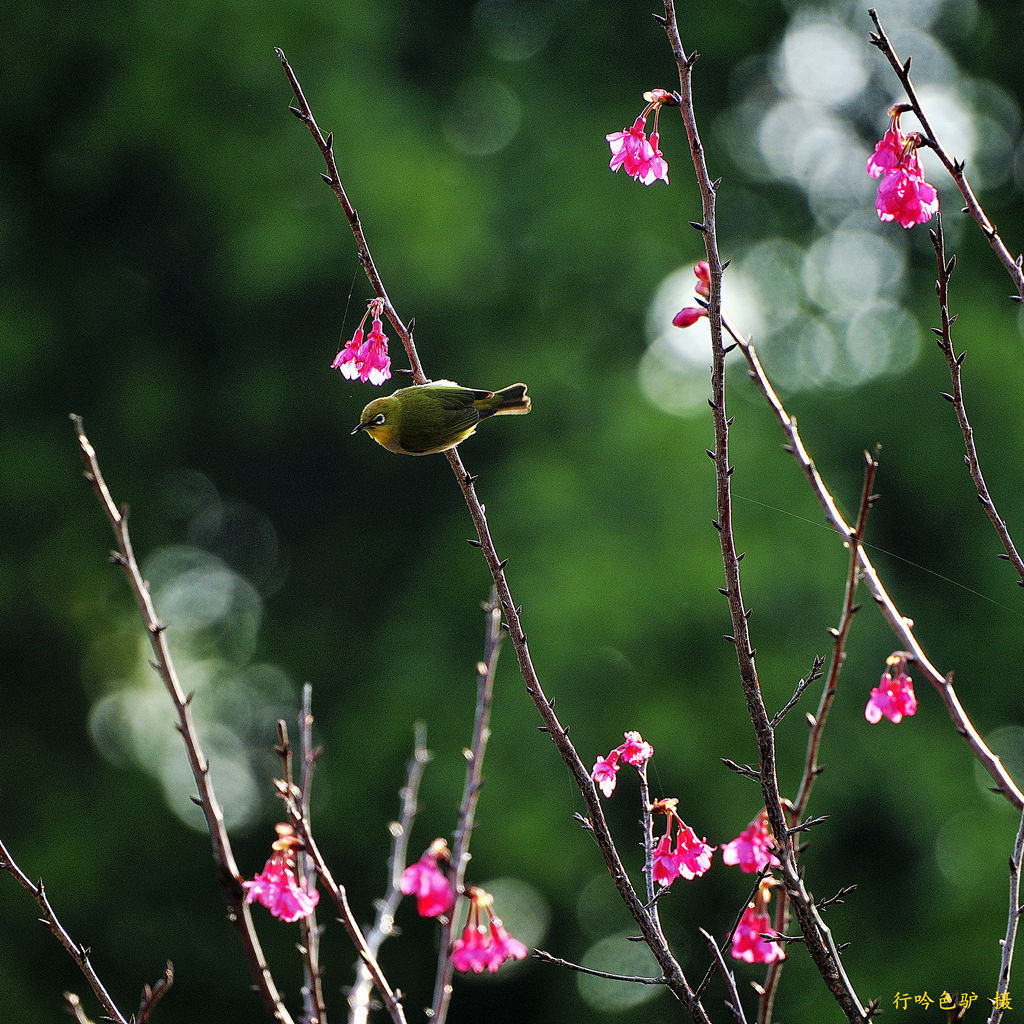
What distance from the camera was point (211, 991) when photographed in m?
5.38

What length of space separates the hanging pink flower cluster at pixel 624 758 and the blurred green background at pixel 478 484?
3.39 m

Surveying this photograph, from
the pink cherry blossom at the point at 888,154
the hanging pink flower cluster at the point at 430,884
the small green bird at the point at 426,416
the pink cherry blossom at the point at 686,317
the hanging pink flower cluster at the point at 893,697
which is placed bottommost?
the hanging pink flower cluster at the point at 430,884

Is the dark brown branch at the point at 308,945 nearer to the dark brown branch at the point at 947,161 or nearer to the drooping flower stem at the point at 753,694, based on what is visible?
the drooping flower stem at the point at 753,694

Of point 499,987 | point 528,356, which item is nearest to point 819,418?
point 528,356

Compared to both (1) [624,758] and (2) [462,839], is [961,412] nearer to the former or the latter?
(1) [624,758]

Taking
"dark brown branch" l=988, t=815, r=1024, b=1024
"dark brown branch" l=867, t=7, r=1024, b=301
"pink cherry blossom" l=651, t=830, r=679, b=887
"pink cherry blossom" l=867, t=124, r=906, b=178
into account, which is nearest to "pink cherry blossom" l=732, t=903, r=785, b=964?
"pink cherry blossom" l=651, t=830, r=679, b=887

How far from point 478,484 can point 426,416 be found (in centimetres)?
415

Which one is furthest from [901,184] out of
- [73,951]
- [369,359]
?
[73,951]

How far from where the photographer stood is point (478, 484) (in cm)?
592

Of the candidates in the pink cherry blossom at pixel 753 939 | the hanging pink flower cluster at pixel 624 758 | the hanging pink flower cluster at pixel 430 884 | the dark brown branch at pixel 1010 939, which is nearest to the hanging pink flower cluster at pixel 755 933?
the pink cherry blossom at pixel 753 939

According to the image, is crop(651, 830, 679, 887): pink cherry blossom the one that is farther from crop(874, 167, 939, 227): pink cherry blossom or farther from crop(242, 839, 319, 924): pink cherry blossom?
crop(874, 167, 939, 227): pink cherry blossom

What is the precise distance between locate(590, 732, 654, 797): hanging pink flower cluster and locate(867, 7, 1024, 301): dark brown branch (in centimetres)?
58

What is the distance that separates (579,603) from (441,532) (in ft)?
4.55

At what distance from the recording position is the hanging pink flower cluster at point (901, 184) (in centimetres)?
127
